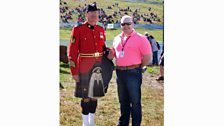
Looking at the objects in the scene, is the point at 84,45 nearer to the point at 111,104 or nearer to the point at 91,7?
the point at 91,7

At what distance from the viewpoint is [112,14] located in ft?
13.7

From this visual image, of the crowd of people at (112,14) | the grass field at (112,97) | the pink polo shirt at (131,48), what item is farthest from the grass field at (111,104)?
the crowd of people at (112,14)

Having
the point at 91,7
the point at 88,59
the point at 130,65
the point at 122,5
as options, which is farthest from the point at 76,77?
the point at 122,5

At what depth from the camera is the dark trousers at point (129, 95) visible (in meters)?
4.16

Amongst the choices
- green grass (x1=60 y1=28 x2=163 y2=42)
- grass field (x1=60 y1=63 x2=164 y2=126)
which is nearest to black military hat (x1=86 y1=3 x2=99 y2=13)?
green grass (x1=60 y1=28 x2=163 y2=42)

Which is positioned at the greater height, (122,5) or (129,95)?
(122,5)

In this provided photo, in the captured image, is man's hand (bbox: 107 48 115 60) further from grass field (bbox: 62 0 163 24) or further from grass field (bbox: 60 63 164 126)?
grass field (bbox: 62 0 163 24)

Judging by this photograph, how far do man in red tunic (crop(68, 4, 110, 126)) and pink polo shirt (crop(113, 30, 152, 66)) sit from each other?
132mm

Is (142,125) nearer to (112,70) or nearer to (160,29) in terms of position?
(112,70)

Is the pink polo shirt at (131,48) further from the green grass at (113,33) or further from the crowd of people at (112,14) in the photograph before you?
the crowd of people at (112,14)

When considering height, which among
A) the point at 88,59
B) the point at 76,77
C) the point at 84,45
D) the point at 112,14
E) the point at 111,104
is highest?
the point at 112,14

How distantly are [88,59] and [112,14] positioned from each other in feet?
1.43

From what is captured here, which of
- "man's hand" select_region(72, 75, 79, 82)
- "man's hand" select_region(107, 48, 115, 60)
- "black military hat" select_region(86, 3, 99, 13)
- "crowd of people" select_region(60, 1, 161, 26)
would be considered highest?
"black military hat" select_region(86, 3, 99, 13)

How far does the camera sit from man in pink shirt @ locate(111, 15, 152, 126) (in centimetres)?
412
